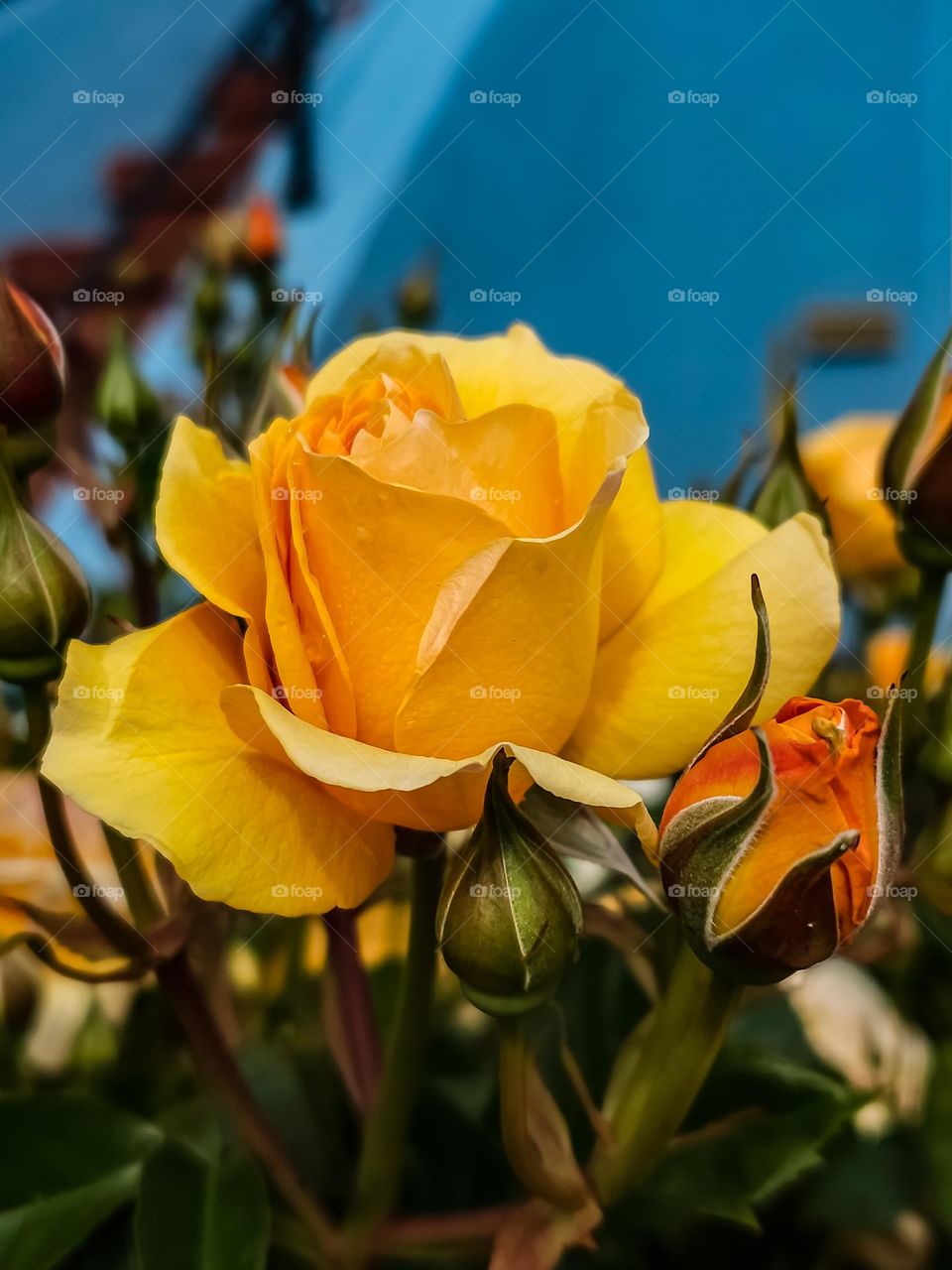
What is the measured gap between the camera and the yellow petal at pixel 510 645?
0.21m

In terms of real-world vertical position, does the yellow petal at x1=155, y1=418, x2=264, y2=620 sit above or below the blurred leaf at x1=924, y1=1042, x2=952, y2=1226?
above

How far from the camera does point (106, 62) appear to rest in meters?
1.10

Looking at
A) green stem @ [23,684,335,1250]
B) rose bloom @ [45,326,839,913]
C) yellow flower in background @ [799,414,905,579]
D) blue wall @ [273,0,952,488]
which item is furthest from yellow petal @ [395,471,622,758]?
blue wall @ [273,0,952,488]

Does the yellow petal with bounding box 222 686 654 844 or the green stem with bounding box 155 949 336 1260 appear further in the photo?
the green stem with bounding box 155 949 336 1260

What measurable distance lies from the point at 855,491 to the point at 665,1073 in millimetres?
358

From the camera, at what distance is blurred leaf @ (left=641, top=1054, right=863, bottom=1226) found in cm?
29

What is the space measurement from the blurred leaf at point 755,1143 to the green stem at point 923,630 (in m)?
0.11

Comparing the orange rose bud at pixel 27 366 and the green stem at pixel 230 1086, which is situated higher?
the orange rose bud at pixel 27 366

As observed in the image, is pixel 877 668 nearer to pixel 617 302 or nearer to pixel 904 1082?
Answer: pixel 904 1082

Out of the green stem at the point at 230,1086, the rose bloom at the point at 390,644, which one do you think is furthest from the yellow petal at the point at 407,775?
the green stem at the point at 230,1086

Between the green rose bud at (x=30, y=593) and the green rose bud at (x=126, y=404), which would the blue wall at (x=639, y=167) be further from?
the green rose bud at (x=30, y=593)

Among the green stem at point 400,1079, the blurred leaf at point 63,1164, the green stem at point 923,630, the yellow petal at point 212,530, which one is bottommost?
the blurred leaf at point 63,1164

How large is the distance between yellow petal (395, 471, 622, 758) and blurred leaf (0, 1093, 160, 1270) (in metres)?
0.17

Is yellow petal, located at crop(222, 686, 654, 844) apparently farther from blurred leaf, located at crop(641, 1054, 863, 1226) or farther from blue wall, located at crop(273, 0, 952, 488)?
blue wall, located at crop(273, 0, 952, 488)
